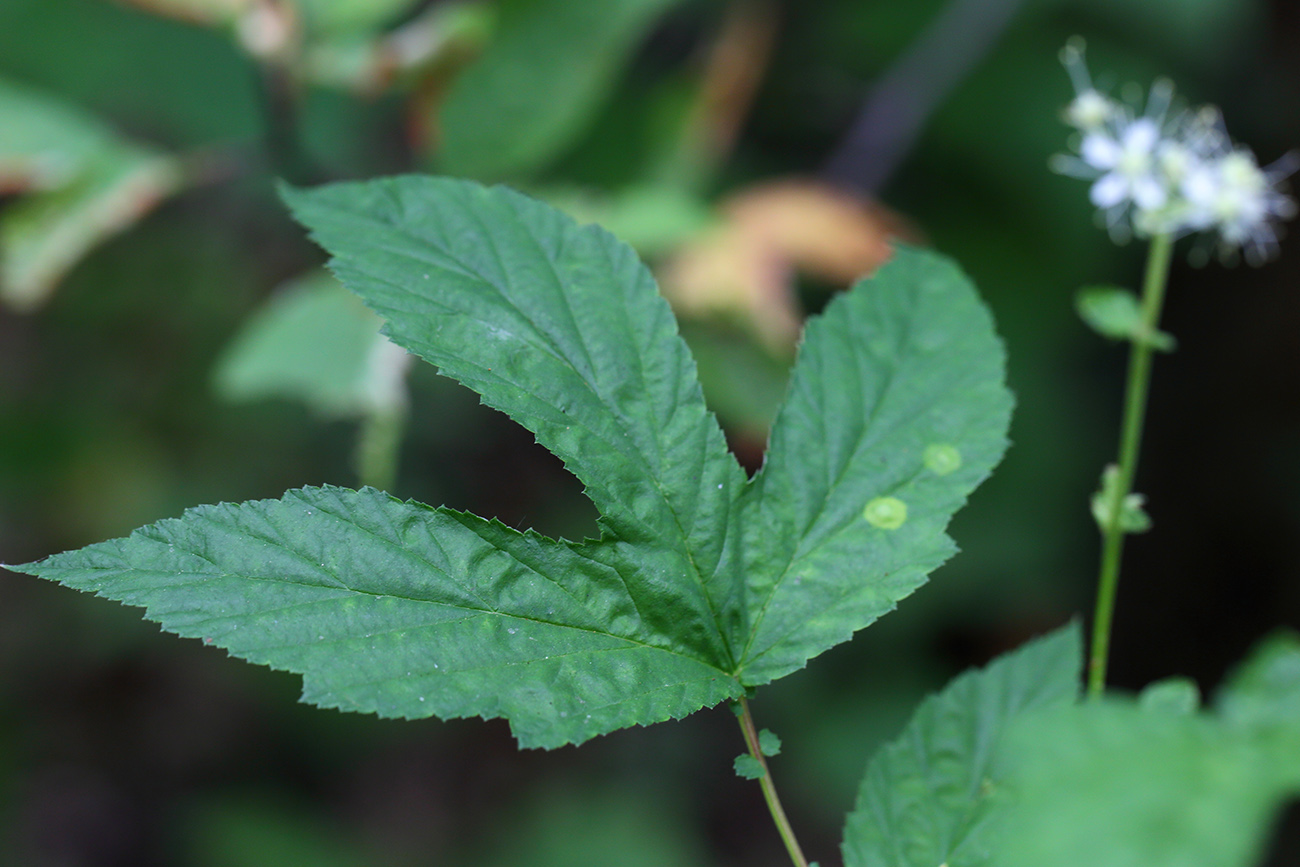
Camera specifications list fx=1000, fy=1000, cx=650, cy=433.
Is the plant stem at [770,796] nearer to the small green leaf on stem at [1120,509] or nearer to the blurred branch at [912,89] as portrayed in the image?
the small green leaf on stem at [1120,509]

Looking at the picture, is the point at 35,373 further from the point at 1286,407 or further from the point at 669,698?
the point at 1286,407

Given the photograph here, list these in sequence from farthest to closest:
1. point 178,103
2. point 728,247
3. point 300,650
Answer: point 178,103
point 728,247
point 300,650

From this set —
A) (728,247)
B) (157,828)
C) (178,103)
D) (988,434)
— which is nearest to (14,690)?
(157,828)

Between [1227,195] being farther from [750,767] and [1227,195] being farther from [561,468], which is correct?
[561,468]

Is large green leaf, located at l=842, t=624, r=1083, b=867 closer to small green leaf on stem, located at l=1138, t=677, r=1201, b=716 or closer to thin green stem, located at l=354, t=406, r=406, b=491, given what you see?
small green leaf on stem, located at l=1138, t=677, r=1201, b=716

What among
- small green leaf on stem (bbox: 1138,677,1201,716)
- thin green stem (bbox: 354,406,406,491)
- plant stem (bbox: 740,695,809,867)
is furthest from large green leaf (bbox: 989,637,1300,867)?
thin green stem (bbox: 354,406,406,491)

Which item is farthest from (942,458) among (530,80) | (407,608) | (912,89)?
(912,89)
